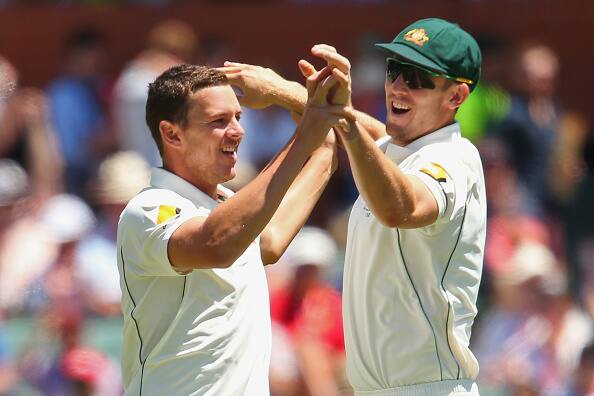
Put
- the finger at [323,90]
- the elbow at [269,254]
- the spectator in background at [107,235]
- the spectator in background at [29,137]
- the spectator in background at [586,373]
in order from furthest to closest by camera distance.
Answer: the spectator in background at [29,137] < the spectator in background at [107,235] < the spectator in background at [586,373] < the elbow at [269,254] < the finger at [323,90]

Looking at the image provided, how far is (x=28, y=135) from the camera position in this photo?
10.7 metres

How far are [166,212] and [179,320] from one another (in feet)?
1.21

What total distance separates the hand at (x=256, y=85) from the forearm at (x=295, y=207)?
12.8 inches

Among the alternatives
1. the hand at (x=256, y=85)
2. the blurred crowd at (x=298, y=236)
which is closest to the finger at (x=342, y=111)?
the hand at (x=256, y=85)

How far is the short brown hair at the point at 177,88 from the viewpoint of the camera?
4707 millimetres

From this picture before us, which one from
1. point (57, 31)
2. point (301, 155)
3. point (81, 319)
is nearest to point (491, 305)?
point (81, 319)

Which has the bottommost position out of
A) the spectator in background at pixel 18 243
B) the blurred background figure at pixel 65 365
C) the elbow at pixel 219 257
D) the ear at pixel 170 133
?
the blurred background figure at pixel 65 365

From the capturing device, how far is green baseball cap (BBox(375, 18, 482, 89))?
4895 millimetres

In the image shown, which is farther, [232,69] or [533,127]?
[533,127]

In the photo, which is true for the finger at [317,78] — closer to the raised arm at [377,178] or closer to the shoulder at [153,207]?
the raised arm at [377,178]

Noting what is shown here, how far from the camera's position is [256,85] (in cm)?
514

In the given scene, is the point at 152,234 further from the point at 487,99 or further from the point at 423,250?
the point at 487,99

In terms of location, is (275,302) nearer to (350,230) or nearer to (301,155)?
(350,230)

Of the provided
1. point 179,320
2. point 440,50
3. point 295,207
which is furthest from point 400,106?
point 179,320
